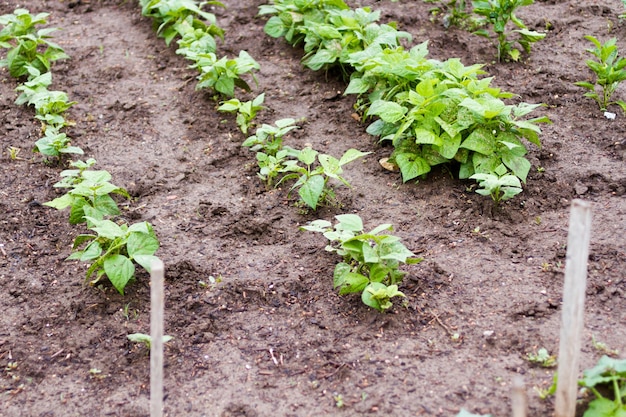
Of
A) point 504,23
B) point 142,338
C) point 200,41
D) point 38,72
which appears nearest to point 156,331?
point 142,338

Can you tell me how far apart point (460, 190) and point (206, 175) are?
1380 millimetres

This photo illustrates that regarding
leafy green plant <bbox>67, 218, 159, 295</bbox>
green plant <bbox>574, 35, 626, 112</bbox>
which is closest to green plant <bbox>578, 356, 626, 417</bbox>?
leafy green plant <bbox>67, 218, 159, 295</bbox>

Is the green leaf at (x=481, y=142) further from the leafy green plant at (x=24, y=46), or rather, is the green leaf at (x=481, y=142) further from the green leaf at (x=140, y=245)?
the leafy green plant at (x=24, y=46)

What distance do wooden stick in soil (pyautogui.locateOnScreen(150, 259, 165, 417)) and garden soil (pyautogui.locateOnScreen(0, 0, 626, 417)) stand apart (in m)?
0.54

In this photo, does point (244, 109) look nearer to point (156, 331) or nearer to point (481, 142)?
point (481, 142)

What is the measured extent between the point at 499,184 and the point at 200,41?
2.41 metres

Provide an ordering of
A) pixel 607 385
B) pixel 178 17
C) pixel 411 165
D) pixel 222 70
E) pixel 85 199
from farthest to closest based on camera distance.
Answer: pixel 178 17 → pixel 222 70 → pixel 411 165 → pixel 85 199 → pixel 607 385

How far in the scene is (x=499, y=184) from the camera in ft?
12.9

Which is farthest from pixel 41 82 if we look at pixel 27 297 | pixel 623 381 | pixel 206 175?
pixel 623 381

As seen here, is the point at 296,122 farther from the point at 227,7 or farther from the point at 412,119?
the point at 227,7

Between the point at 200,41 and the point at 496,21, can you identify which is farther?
the point at 200,41

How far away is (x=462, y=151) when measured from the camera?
4.35m

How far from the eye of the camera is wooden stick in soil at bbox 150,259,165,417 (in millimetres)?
2516

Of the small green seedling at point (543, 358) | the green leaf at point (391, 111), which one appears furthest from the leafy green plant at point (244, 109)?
the small green seedling at point (543, 358)
